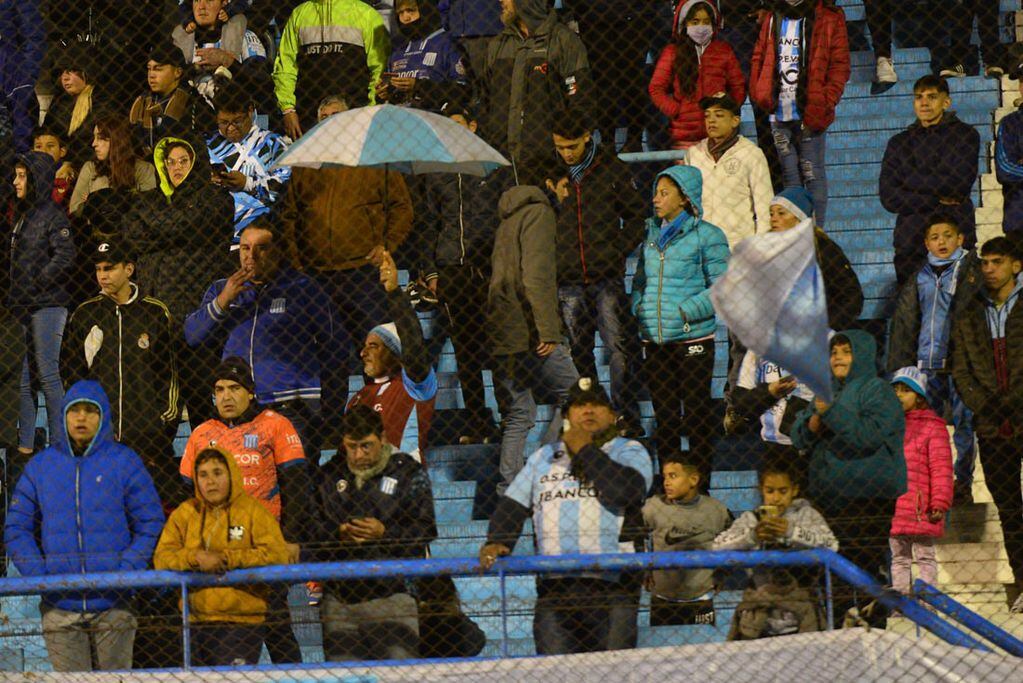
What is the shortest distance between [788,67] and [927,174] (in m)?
1.11

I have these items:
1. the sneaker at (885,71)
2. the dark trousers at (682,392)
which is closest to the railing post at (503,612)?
the dark trousers at (682,392)

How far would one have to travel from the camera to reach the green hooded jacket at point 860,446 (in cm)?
845

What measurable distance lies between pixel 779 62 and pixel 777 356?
335 centimetres

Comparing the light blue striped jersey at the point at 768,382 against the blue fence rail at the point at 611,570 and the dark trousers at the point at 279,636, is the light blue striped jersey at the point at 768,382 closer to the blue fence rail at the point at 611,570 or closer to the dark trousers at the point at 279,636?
the blue fence rail at the point at 611,570

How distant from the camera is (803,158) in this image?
10.9m

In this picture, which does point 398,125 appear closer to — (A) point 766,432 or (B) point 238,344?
(B) point 238,344

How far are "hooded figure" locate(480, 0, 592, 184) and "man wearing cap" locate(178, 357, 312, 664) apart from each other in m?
2.23

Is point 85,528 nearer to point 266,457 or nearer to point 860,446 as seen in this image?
point 266,457

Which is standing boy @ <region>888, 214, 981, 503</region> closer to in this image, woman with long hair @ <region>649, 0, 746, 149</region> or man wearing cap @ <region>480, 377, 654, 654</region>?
woman with long hair @ <region>649, 0, 746, 149</region>

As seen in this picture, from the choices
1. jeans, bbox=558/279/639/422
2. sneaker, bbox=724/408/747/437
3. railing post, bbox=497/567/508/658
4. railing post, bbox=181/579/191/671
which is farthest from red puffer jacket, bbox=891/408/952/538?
railing post, bbox=181/579/191/671

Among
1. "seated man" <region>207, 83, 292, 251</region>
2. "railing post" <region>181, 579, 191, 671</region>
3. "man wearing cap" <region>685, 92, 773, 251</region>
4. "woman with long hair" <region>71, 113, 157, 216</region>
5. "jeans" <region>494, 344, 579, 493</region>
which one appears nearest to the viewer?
"railing post" <region>181, 579, 191, 671</region>

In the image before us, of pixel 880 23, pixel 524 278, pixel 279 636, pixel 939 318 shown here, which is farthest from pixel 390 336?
pixel 880 23

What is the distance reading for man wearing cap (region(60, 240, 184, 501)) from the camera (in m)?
9.45

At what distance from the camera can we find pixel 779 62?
11.0 meters
